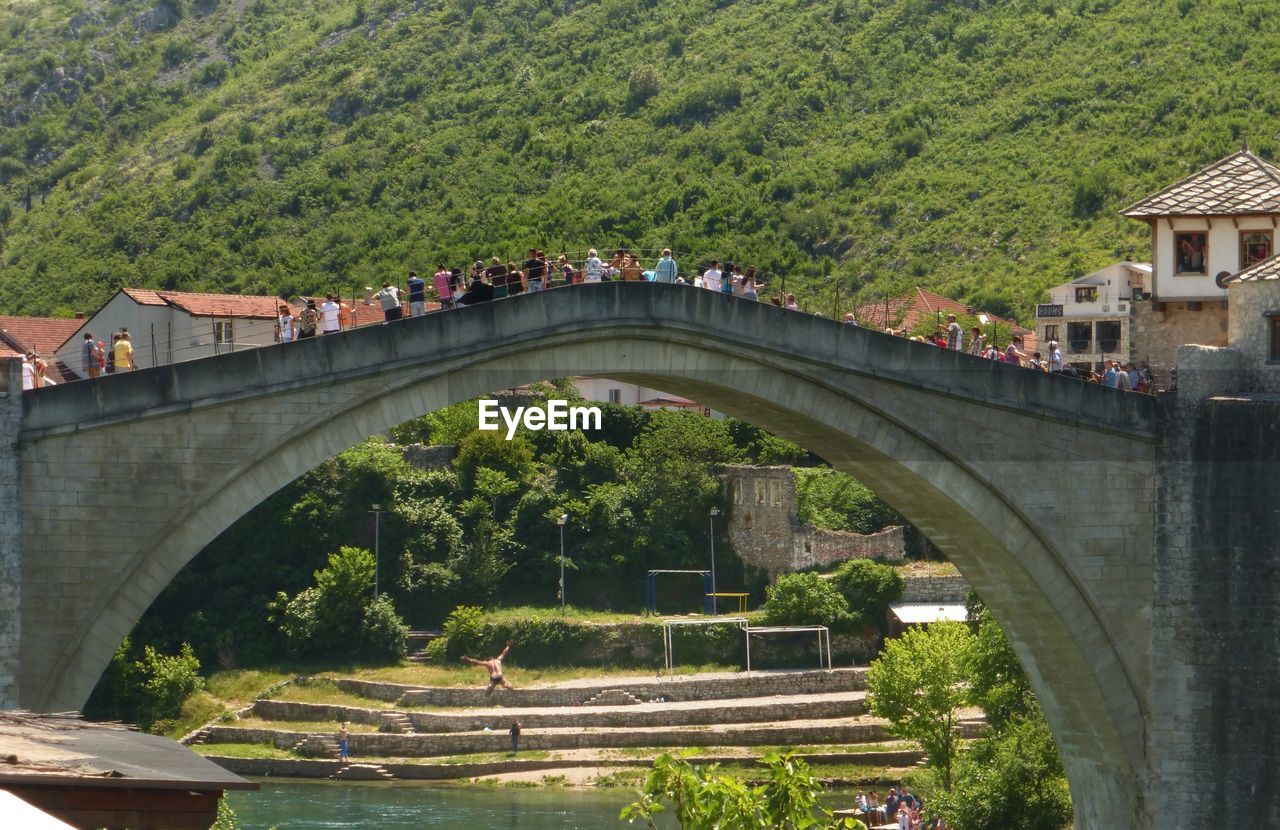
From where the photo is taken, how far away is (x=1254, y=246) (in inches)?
1303

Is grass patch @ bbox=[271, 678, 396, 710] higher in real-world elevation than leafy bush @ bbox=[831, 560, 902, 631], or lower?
lower

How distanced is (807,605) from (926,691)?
1573cm

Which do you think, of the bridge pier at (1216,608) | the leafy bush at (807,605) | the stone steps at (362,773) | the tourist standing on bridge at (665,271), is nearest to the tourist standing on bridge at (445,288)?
the tourist standing on bridge at (665,271)

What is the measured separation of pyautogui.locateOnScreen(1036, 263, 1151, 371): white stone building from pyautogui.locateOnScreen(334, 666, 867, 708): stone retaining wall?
14.2m

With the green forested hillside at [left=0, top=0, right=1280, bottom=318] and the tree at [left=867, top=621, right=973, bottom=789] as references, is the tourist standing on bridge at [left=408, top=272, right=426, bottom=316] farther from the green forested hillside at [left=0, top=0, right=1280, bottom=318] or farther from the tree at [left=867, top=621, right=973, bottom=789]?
the green forested hillside at [left=0, top=0, right=1280, bottom=318]

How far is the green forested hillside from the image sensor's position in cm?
8275

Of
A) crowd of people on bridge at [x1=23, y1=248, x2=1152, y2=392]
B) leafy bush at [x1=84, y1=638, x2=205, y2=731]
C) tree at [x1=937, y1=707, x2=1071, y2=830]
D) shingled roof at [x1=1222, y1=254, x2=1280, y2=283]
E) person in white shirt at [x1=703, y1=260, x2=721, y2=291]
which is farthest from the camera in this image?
leafy bush at [x1=84, y1=638, x2=205, y2=731]

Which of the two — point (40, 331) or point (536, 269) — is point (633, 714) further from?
point (536, 269)

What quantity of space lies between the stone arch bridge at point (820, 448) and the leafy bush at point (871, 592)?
29973 millimetres

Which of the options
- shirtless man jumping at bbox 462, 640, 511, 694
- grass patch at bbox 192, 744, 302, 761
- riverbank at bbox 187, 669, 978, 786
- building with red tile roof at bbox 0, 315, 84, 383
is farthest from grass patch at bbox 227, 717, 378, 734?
building with red tile roof at bbox 0, 315, 84, 383

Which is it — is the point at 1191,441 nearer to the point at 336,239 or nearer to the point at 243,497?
the point at 243,497

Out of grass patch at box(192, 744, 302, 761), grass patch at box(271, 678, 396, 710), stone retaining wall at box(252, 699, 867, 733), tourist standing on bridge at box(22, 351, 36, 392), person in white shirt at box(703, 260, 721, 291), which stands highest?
person in white shirt at box(703, 260, 721, 291)

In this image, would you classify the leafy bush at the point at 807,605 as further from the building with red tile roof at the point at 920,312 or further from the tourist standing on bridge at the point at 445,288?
the tourist standing on bridge at the point at 445,288

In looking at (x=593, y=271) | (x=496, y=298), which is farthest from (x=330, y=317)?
(x=593, y=271)
